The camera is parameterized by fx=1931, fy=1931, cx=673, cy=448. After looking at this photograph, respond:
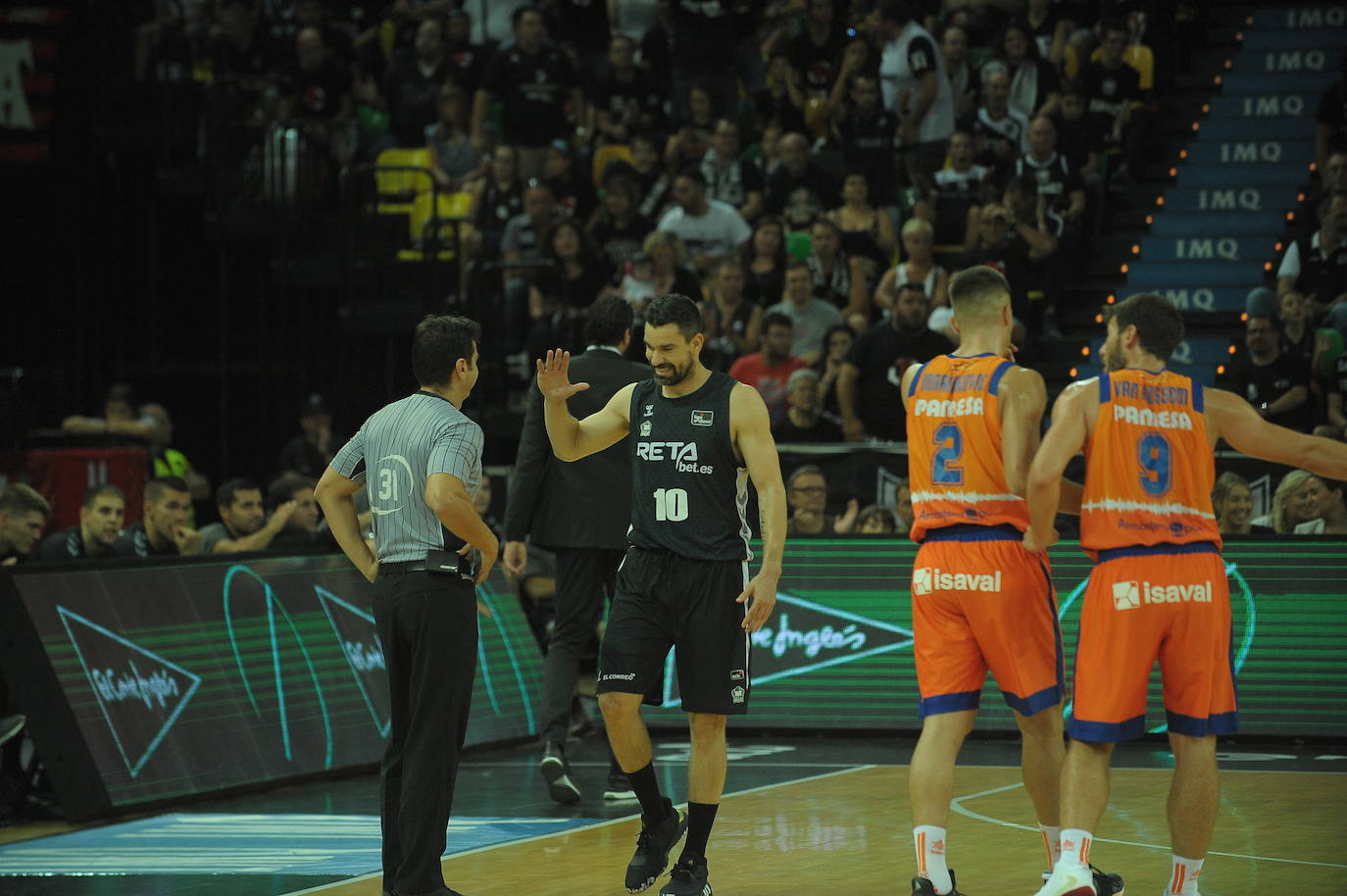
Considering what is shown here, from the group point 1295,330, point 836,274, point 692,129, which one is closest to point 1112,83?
point 836,274

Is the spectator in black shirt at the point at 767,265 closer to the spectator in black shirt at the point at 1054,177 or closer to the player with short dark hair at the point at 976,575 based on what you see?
the spectator in black shirt at the point at 1054,177

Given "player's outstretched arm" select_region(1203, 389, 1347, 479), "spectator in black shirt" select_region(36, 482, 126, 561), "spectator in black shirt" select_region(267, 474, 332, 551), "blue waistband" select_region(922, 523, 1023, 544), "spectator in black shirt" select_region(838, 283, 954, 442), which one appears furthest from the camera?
"spectator in black shirt" select_region(838, 283, 954, 442)

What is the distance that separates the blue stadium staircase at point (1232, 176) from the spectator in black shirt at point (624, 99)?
4690 millimetres

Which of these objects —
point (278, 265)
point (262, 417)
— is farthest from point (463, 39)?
point (262, 417)

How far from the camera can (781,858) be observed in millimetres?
8219

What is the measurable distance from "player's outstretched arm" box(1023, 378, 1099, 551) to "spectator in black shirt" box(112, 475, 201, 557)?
6.46 metres

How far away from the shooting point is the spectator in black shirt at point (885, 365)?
14328mm

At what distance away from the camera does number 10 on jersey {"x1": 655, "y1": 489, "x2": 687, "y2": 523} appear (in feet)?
24.5

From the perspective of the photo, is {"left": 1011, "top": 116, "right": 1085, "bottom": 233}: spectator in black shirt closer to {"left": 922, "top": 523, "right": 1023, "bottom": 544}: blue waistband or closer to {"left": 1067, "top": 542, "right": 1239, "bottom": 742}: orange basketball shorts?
{"left": 922, "top": 523, "right": 1023, "bottom": 544}: blue waistband

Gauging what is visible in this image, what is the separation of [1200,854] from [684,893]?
6.32ft

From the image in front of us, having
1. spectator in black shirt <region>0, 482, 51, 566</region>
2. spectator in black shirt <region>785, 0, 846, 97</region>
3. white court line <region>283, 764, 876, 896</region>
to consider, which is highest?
spectator in black shirt <region>785, 0, 846, 97</region>

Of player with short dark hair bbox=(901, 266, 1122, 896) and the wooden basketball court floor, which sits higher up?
player with short dark hair bbox=(901, 266, 1122, 896)

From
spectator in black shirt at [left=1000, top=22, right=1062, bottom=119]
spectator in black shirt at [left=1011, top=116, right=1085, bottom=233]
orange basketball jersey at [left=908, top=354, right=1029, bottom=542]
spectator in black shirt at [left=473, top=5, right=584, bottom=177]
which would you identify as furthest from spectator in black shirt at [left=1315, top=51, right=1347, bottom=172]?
orange basketball jersey at [left=908, top=354, right=1029, bottom=542]

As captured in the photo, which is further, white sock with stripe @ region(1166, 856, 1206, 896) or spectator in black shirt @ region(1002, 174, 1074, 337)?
spectator in black shirt @ region(1002, 174, 1074, 337)
